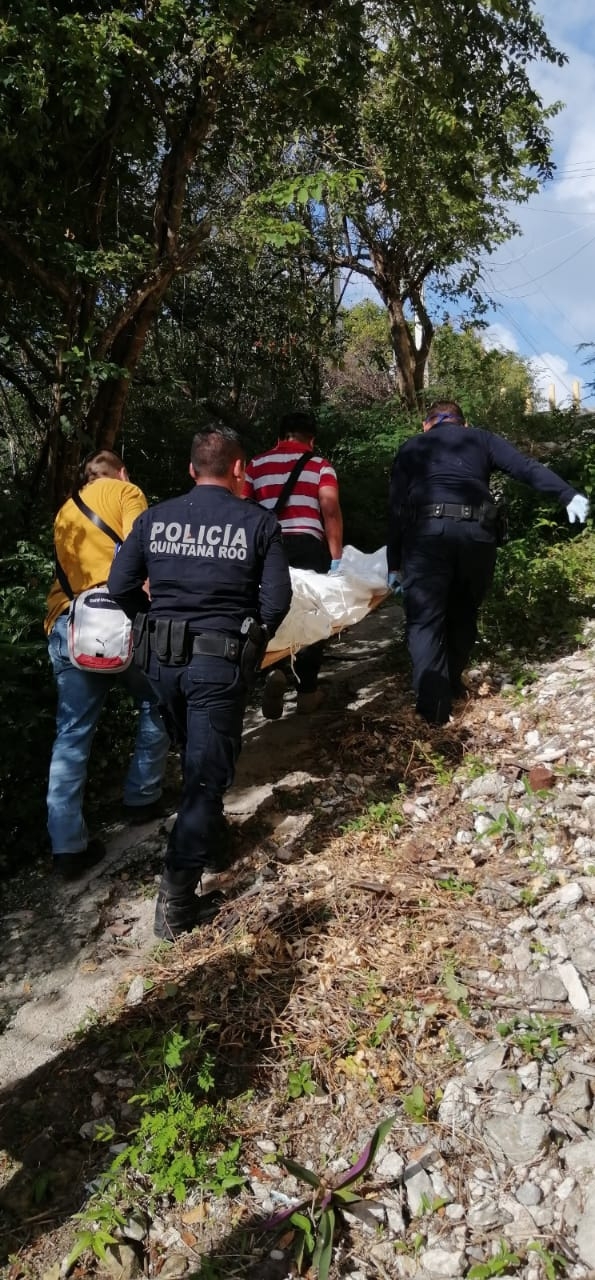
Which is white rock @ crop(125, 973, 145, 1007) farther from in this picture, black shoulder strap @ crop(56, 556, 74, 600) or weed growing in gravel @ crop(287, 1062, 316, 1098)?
black shoulder strap @ crop(56, 556, 74, 600)

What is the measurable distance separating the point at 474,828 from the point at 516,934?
71 cm

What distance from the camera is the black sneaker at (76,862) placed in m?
3.88

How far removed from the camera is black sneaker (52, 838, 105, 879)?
3875 mm

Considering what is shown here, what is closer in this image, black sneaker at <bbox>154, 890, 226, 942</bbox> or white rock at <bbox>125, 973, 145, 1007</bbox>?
white rock at <bbox>125, 973, 145, 1007</bbox>

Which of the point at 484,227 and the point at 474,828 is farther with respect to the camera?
the point at 484,227

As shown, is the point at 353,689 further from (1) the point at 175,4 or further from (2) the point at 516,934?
(1) the point at 175,4

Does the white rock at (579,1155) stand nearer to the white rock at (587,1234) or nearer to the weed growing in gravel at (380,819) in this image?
the white rock at (587,1234)

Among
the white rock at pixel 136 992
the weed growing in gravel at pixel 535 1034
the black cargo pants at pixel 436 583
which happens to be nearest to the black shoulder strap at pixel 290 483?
the black cargo pants at pixel 436 583

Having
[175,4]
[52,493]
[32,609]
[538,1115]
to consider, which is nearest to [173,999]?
[538,1115]

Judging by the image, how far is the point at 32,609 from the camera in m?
4.52

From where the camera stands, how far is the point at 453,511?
14.4 feet

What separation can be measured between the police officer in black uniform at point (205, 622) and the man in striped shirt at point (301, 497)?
4.51ft

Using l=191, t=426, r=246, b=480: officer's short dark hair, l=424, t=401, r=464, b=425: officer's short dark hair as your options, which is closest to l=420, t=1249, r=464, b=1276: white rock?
l=191, t=426, r=246, b=480: officer's short dark hair

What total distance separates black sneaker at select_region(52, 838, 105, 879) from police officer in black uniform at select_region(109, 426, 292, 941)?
734 mm
